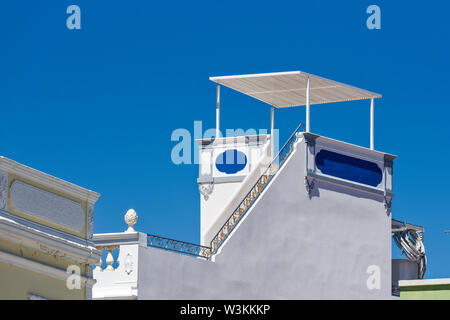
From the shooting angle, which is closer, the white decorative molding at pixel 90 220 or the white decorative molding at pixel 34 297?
the white decorative molding at pixel 34 297

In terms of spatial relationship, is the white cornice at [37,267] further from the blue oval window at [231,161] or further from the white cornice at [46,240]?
the blue oval window at [231,161]

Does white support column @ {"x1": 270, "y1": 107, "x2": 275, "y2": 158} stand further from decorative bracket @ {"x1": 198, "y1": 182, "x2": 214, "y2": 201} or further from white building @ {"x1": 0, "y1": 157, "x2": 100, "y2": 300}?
white building @ {"x1": 0, "y1": 157, "x2": 100, "y2": 300}

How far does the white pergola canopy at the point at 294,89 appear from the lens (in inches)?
1494

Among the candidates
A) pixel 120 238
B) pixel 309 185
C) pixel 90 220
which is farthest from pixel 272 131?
pixel 90 220

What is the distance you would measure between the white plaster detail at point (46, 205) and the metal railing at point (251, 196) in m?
7.36

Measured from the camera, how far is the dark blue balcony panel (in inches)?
1467

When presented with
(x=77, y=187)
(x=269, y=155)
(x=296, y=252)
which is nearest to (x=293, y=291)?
(x=296, y=252)

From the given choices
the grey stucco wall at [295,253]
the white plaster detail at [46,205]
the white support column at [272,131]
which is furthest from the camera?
the white support column at [272,131]

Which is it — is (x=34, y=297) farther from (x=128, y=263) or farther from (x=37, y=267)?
(x=128, y=263)

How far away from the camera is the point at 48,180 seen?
87.4ft

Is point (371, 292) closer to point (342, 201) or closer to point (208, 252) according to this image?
point (342, 201)

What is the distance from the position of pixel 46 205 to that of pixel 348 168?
12.9 metres

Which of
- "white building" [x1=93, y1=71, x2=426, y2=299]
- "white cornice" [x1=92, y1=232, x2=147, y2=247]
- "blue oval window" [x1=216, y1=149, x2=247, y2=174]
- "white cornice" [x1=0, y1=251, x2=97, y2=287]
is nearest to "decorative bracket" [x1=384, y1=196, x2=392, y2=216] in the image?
"white building" [x1=93, y1=71, x2=426, y2=299]

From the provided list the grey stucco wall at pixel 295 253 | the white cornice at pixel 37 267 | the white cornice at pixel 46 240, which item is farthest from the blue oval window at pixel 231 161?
the white cornice at pixel 37 267
